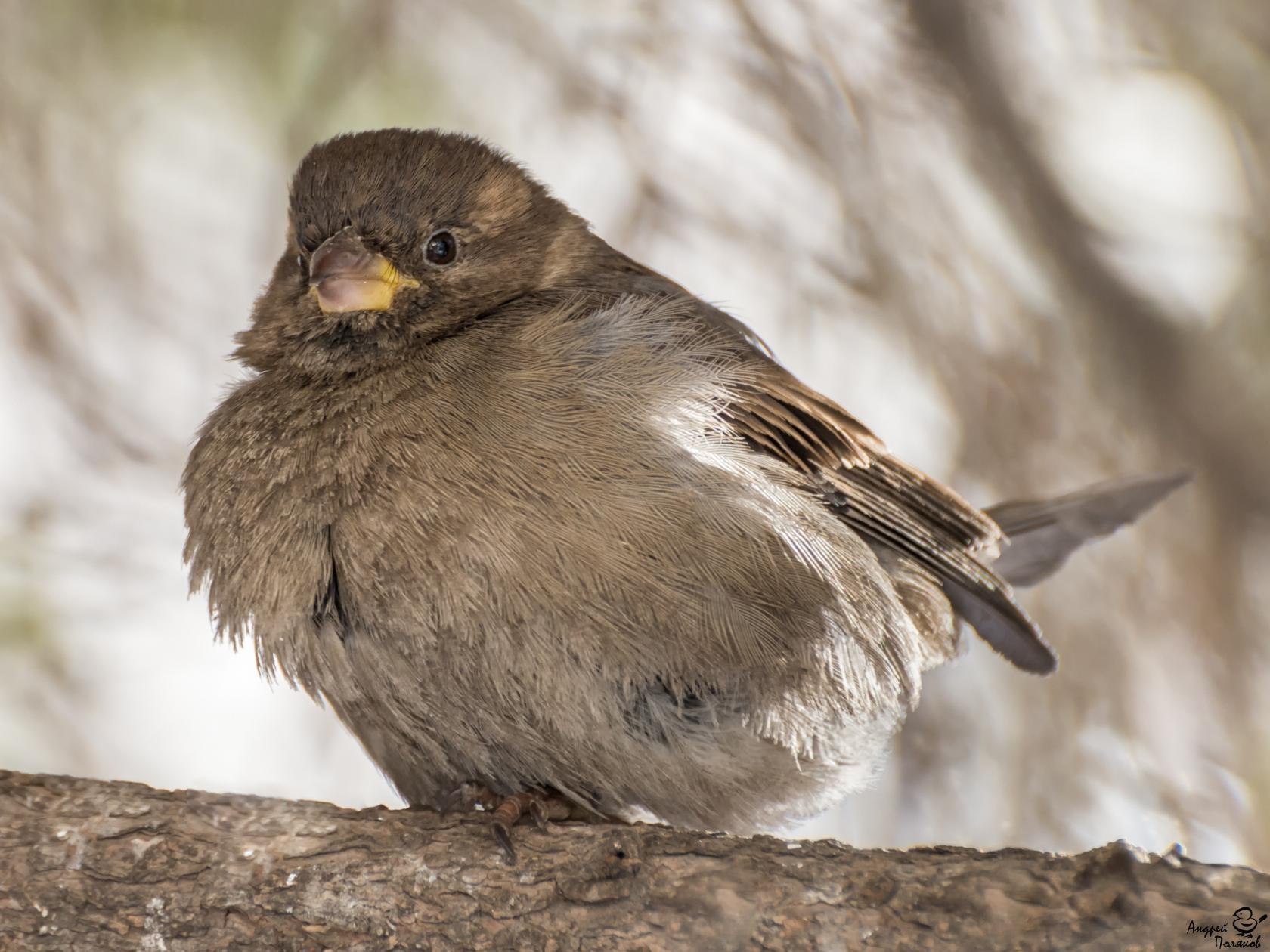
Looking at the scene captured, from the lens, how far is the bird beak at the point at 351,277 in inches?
147

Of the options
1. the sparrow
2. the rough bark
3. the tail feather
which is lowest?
the rough bark

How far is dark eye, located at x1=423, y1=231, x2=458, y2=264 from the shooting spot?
4.01m

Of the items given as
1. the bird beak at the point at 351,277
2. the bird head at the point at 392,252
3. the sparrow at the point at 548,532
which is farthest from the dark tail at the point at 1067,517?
the bird beak at the point at 351,277

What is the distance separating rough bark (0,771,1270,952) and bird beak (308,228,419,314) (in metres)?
1.33

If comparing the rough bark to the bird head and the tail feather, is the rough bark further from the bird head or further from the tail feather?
the tail feather

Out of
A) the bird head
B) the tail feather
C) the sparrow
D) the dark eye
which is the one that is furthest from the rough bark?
the tail feather

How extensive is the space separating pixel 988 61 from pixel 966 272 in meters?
0.76

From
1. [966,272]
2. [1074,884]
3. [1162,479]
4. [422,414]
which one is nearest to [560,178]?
[966,272]

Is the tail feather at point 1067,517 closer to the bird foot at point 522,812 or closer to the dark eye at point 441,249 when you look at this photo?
the bird foot at point 522,812

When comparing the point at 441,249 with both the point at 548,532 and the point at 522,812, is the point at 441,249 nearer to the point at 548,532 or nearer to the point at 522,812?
the point at 548,532

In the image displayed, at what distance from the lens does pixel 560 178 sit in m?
5.34

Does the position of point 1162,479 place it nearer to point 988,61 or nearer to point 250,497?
point 988,61

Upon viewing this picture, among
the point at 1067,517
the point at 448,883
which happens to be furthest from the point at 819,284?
the point at 448,883

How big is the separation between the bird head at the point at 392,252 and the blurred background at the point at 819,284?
0.98m
